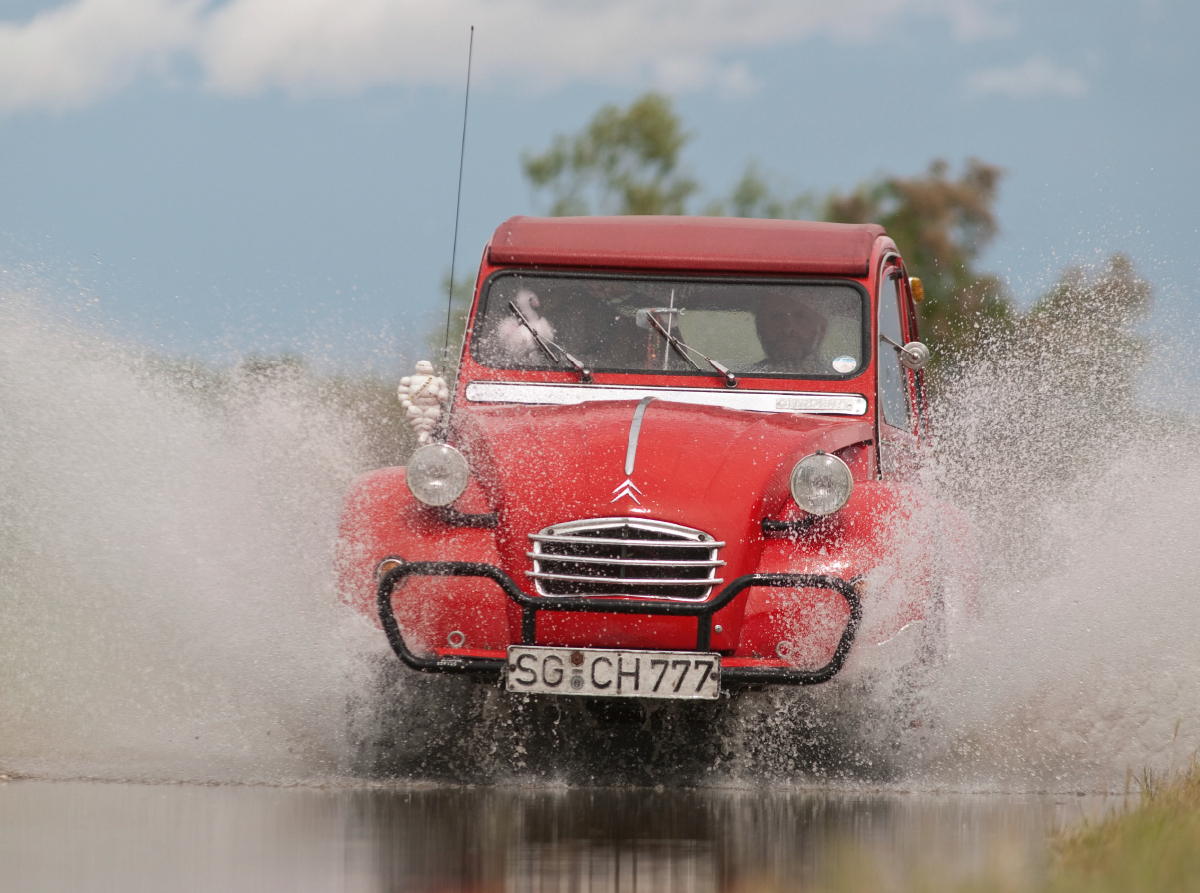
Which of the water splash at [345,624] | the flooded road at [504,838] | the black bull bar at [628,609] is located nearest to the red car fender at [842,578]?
the black bull bar at [628,609]

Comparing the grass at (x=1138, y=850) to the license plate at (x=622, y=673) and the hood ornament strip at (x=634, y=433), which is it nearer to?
the license plate at (x=622, y=673)

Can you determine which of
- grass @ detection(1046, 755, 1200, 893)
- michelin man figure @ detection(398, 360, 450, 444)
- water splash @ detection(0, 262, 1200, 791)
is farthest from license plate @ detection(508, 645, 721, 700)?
michelin man figure @ detection(398, 360, 450, 444)

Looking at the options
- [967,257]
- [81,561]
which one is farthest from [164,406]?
[967,257]

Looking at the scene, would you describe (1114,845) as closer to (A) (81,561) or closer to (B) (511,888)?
(B) (511,888)

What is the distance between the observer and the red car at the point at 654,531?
5770mm

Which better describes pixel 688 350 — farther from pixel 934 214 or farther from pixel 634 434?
pixel 934 214

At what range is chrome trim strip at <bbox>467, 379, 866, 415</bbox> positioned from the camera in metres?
7.29

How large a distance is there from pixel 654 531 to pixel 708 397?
4.95 ft

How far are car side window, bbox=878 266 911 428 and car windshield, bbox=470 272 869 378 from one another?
30cm

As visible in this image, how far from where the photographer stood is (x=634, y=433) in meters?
6.26

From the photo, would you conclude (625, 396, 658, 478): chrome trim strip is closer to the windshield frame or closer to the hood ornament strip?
the hood ornament strip

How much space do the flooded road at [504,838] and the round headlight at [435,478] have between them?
1.07 meters

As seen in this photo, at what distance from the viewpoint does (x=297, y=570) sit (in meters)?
7.11

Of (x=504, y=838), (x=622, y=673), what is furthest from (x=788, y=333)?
(x=504, y=838)
